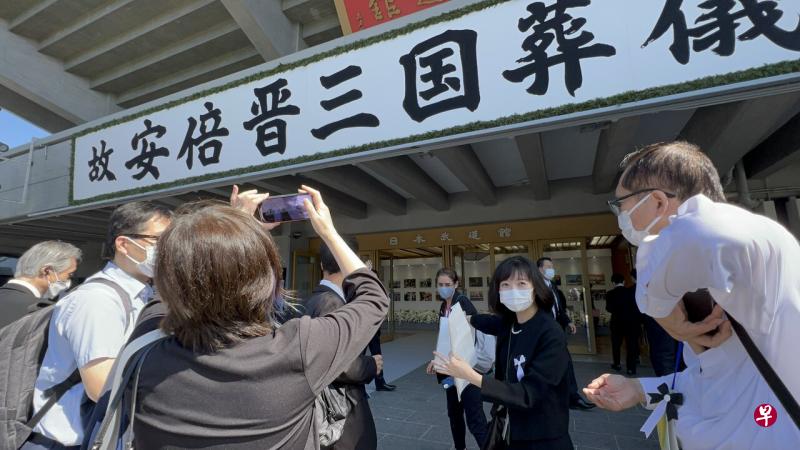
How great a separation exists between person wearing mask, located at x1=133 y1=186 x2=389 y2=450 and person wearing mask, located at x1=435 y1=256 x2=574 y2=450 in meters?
1.06

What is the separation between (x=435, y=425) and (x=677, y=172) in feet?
12.4

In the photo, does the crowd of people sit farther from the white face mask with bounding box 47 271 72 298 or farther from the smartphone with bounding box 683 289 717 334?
the white face mask with bounding box 47 271 72 298

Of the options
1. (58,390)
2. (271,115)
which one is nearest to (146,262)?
(58,390)

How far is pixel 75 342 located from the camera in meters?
1.37

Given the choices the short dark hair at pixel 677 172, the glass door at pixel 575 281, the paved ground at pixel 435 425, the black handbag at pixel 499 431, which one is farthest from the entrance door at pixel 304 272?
the short dark hair at pixel 677 172

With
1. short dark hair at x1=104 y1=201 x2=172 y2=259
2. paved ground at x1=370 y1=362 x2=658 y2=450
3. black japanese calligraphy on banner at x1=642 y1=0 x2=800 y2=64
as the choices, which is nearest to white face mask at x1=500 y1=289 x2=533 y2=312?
short dark hair at x1=104 y1=201 x2=172 y2=259

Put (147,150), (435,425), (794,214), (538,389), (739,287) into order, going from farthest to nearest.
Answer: (794,214) → (147,150) → (435,425) → (538,389) → (739,287)

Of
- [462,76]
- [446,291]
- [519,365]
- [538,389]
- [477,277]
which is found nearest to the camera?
[538,389]

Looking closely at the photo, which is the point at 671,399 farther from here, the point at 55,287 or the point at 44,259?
the point at 55,287

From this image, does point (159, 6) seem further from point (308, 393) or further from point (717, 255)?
point (717, 255)

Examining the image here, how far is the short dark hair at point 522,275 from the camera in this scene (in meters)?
2.09

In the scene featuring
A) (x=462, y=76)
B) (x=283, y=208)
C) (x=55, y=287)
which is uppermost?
(x=462, y=76)

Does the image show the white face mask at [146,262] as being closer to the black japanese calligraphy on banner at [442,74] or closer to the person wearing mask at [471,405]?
the person wearing mask at [471,405]

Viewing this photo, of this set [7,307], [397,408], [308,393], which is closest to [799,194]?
[397,408]
